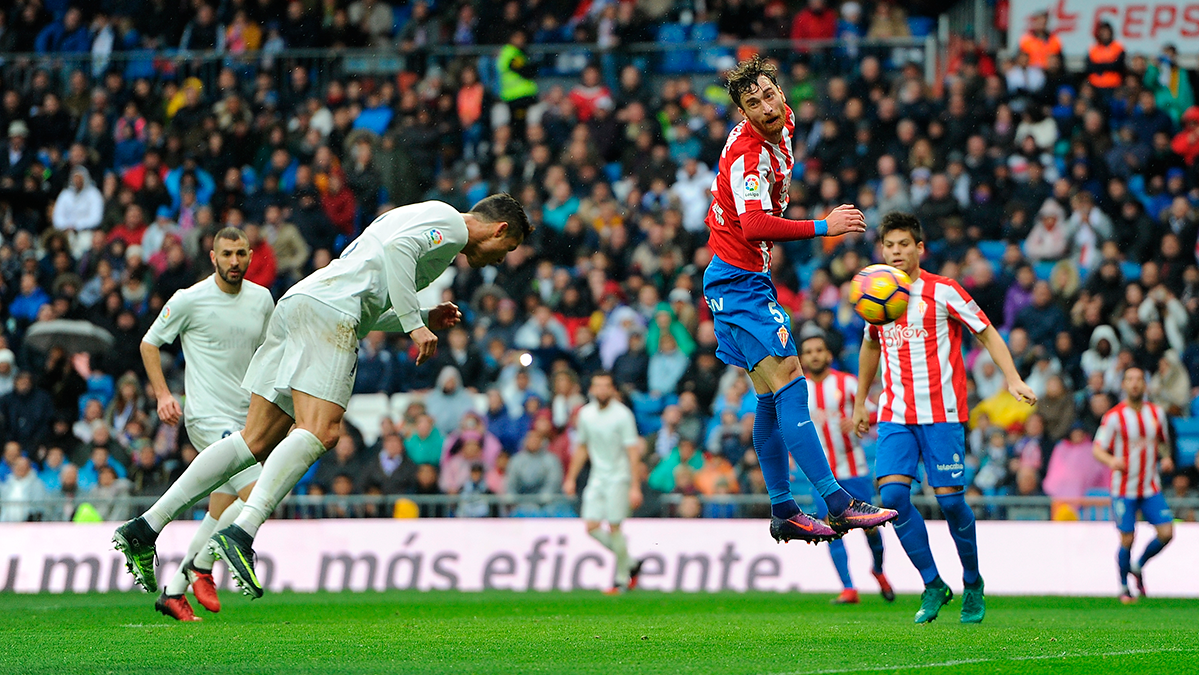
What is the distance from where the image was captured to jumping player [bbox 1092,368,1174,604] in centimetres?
1357

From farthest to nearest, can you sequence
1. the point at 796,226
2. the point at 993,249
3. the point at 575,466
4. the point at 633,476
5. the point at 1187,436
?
1. the point at 993,249
2. the point at 1187,436
3. the point at 575,466
4. the point at 633,476
5. the point at 796,226

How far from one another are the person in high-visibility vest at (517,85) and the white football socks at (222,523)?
41.0 feet

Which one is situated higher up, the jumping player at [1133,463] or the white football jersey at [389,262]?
the white football jersey at [389,262]

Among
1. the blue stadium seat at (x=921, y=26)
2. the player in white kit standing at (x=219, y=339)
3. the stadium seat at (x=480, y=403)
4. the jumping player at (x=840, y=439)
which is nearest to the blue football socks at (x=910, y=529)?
the jumping player at (x=840, y=439)

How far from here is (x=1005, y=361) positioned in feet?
30.5

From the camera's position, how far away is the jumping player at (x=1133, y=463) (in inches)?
534

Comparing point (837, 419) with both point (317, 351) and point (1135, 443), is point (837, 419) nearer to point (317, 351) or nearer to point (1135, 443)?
point (1135, 443)

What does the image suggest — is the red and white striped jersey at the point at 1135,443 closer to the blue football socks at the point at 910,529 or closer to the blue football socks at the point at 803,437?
the blue football socks at the point at 910,529

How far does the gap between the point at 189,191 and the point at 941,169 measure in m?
10.1

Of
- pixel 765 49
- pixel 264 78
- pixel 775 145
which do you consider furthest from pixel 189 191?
pixel 775 145

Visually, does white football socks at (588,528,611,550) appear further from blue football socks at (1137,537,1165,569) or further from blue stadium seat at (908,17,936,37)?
blue stadium seat at (908,17,936,37)

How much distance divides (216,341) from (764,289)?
4.15 meters

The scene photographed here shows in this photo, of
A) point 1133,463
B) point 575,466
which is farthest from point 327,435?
point 575,466

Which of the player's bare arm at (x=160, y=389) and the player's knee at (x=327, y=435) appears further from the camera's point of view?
the player's bare arm at (x=160, y=389)
